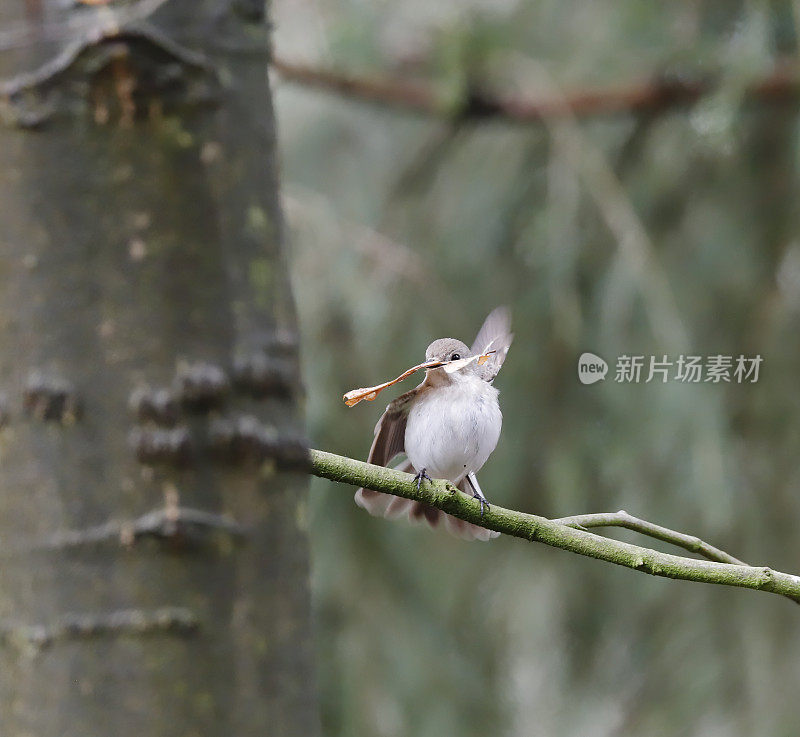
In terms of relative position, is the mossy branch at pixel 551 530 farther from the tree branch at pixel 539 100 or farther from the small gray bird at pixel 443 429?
the tree branch at pixel 539 100

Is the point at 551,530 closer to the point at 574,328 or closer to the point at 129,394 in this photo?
the point at 129,394

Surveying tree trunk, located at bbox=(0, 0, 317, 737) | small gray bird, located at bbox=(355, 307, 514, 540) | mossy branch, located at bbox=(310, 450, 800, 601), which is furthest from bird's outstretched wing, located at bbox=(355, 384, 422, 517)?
tree trunk, located at bbox=(0, 0, 317, 737)

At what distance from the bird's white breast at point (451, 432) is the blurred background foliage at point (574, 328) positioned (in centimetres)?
112

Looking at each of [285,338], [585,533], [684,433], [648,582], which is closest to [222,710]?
[285,338]

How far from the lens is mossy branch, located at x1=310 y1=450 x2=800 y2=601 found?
3.14 feet

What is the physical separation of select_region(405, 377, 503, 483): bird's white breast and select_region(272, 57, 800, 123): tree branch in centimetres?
142

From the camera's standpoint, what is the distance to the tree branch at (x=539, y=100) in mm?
2785

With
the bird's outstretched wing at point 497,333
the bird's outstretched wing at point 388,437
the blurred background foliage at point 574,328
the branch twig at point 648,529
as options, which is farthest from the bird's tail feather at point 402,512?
the blurred background foliage at point 574,328

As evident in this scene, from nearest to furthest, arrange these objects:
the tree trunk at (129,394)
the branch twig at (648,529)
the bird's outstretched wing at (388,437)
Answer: the tree trunk at (129,394) < the branch twig at (648,529) < the bird's outstretched wing at (388,437)

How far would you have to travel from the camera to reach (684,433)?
2686 millimetres

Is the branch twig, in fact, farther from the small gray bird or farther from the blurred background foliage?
the blurred background foliage

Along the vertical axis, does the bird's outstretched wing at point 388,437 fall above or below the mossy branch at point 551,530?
above

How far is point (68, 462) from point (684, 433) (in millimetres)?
2209

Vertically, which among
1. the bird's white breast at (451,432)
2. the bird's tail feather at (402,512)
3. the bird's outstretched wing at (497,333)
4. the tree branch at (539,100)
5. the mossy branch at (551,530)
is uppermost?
the tree branch at (539,100)
